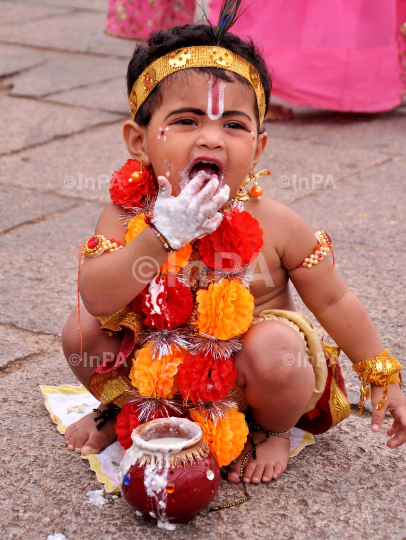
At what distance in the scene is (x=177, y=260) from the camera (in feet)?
5.31

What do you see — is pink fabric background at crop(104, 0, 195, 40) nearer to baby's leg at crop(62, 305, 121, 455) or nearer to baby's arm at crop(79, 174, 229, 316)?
baby's leg at crop(62, 305, 121, 455)

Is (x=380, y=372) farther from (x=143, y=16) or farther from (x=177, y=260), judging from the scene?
(x=143, y=16)

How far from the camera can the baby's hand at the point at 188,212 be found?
54.1 inches

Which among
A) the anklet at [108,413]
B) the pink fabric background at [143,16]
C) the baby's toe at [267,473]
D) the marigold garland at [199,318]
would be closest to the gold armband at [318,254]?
the marigold garland at [199,318]

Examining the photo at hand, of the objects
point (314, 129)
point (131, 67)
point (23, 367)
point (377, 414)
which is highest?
point (131, 67)

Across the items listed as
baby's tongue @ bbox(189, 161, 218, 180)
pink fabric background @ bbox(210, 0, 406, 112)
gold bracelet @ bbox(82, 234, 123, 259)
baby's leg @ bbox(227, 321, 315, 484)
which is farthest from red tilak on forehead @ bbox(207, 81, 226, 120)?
pink fabric background @ bbox(210, 0, 406, 112)

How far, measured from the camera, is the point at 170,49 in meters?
1.60

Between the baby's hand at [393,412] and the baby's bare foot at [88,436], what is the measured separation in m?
0.62

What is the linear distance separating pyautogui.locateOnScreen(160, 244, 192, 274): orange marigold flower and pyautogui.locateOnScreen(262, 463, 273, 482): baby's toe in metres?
0.48

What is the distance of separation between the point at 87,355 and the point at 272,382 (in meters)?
0.44

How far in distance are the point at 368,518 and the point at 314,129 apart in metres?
3.35

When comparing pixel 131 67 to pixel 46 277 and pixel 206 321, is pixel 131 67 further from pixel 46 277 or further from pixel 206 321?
pixel 46 277

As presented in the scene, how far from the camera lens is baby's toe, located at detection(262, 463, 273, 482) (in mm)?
1576

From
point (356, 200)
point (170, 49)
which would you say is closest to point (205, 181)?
point (170, 49)
